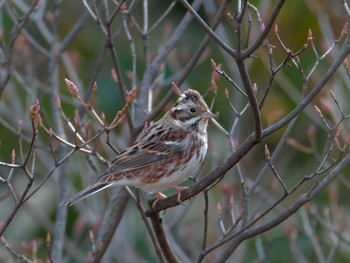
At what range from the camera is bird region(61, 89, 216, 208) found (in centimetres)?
525

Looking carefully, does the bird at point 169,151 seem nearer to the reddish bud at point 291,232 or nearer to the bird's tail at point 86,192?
the bird's tail at point 86,192

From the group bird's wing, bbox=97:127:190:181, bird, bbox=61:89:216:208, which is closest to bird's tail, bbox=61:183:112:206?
bird, bbox=61:89:216:208

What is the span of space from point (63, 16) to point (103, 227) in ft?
17.5

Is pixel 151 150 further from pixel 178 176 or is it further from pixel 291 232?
pixel 291 232

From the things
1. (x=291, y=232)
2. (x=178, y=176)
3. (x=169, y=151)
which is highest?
(x=169, y=151)

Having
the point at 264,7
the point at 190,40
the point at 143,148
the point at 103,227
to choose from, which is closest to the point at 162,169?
the point at 143,148

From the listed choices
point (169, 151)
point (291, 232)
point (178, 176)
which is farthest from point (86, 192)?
point (291, 232)

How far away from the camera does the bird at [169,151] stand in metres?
5.25

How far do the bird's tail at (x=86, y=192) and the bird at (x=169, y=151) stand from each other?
145 millimetres

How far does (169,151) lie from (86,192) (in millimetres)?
811

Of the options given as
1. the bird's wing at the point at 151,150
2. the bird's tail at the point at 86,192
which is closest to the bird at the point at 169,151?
the bird's wing at the point at 151,150

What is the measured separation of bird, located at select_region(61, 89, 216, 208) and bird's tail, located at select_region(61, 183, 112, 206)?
0.47 feet

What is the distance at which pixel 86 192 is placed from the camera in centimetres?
482

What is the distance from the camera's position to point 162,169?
541cm
